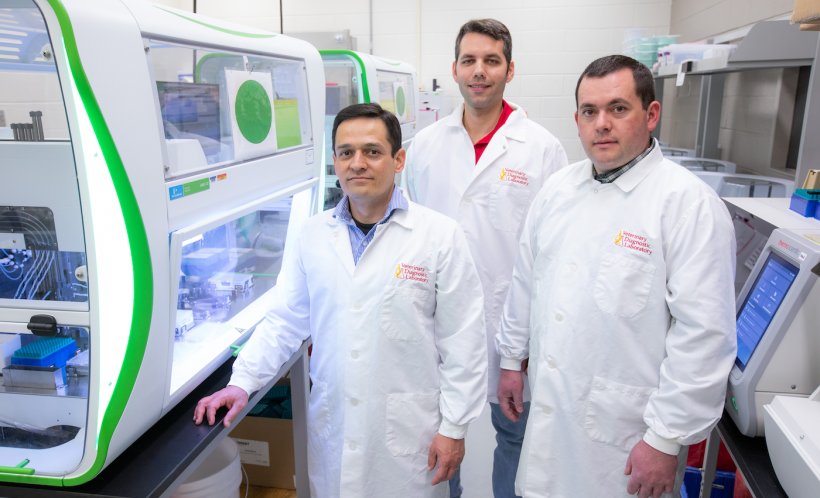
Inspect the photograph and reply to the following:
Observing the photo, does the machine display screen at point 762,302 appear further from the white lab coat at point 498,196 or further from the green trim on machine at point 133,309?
the green trim on machine at point 133,309

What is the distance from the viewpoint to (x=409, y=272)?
4.70ft

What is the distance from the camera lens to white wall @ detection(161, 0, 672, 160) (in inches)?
195

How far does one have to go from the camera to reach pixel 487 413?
3.19 m

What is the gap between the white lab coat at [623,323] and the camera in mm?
1260

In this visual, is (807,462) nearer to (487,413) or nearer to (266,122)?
(266,122)

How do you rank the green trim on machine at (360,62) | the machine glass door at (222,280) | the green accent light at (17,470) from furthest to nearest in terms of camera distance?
the green trim on machine at (360,62) < the machine glass door at (222,280) < the green accent light at (17,470)

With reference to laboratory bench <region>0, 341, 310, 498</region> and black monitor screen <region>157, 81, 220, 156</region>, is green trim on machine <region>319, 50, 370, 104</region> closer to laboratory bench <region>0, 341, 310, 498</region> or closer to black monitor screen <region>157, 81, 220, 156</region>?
black monitor screen <region>157, 81, 220, 156</region>

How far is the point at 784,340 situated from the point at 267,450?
78.0 inches

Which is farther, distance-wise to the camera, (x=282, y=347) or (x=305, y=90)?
(x=305, y=90)

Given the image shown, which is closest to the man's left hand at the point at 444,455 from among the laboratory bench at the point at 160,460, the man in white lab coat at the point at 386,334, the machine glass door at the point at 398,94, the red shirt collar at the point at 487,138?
the man in white lab coat at the point at 386,334

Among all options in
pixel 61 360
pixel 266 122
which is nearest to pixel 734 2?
pixel 266 122

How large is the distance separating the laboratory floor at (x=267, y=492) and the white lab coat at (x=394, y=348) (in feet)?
3.48

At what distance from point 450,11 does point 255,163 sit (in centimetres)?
409

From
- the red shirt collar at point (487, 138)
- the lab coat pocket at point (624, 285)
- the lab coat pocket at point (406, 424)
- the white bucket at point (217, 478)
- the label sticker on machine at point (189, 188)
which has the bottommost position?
the white bucket at point (217, 478)
